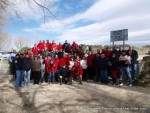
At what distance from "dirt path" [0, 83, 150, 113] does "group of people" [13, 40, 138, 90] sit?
103 cm

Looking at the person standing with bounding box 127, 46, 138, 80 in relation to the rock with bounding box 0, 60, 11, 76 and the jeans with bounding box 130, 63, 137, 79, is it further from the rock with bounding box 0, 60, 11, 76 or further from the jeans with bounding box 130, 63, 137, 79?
the rock with bounding box 0, 60, 11, 76

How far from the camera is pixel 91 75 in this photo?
1839 centimetres

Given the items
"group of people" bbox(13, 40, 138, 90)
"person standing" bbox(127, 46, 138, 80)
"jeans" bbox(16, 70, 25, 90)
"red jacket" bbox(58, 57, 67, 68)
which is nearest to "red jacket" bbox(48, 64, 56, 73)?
"group of people" bbox(13, 40, 138, 90)

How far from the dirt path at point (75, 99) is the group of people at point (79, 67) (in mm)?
1026

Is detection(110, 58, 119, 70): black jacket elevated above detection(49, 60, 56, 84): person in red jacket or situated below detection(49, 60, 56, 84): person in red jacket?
above

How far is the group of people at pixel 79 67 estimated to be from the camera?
16.2m

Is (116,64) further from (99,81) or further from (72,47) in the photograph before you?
(72,47)

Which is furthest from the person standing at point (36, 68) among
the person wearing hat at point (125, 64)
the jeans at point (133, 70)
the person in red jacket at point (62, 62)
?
the jeans at point (133, 70)

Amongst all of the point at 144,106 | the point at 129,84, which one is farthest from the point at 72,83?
the point at 144,106

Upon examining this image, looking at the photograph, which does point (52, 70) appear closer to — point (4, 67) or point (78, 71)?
point (78, 71)

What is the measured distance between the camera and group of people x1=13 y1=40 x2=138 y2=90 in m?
16.2

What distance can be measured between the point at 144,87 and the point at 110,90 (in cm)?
247

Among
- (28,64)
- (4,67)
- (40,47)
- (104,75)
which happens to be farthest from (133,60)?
(4,67)

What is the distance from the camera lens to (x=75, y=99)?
13430 mm
